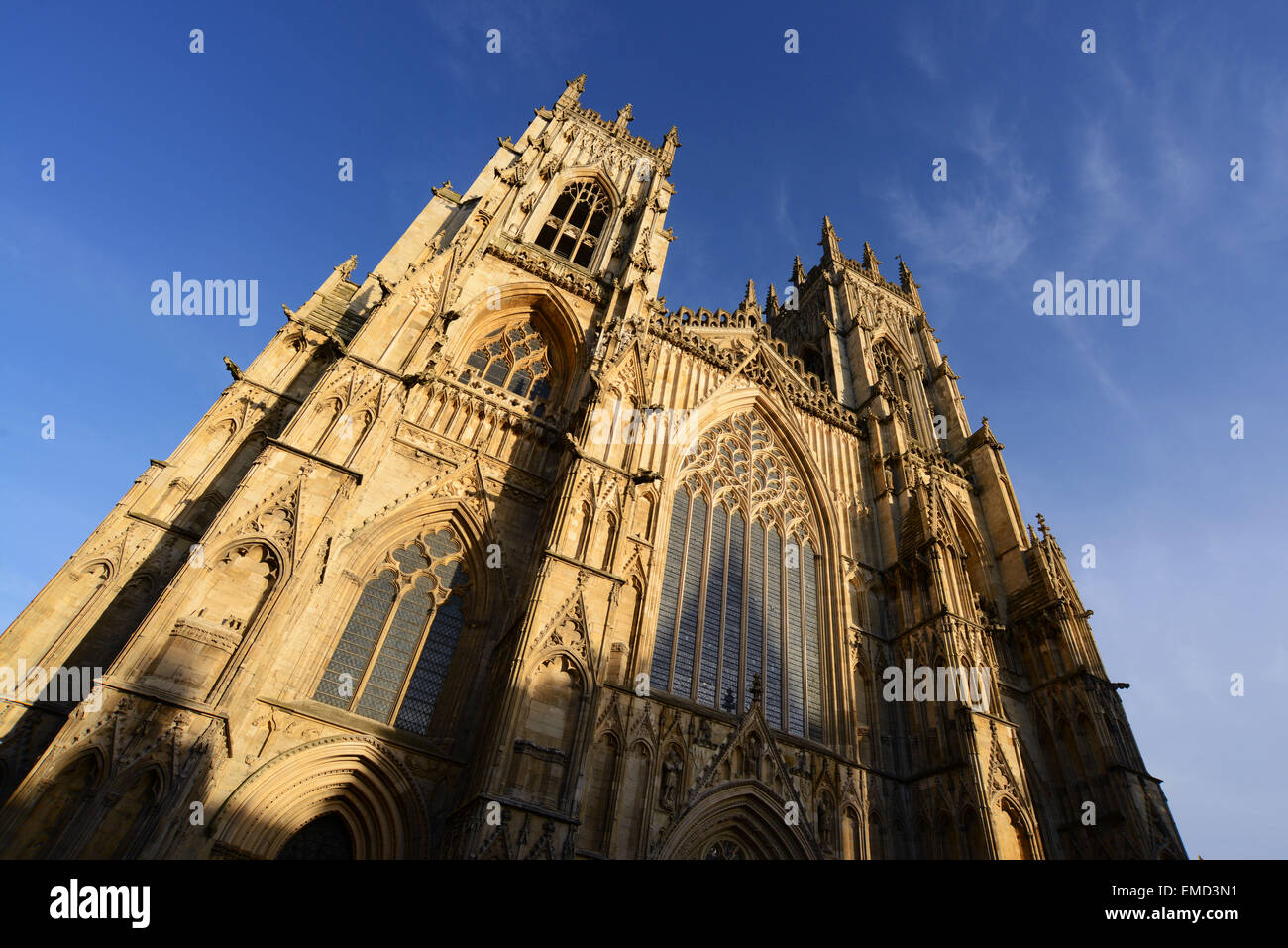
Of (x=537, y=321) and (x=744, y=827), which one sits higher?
(x=537, y=321)

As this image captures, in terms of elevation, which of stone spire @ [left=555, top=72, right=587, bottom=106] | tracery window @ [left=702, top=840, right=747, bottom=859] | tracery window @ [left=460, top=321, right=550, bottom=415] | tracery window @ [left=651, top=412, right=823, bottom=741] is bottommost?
tracery window @ [left=702, top=840, right=747, bottom=859]

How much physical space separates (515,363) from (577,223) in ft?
30.1

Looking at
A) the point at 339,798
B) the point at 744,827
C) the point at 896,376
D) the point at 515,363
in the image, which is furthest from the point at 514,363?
the point at 896,376

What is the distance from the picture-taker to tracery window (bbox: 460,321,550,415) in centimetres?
1867

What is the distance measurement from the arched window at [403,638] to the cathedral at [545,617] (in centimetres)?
6

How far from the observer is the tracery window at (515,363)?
735 inches

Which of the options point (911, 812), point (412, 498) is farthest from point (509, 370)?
point (911, 812)

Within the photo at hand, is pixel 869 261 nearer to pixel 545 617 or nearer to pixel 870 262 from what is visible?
pixel 870 262

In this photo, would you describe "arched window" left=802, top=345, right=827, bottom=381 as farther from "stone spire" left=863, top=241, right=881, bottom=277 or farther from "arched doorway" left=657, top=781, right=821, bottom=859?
"arched doorway" left=657, top=781, right=821, bottom=859

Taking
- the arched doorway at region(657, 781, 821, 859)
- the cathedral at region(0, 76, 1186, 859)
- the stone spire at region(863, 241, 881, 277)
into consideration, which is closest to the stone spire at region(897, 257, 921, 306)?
the stone spire at region(863, 241, 881, 277)

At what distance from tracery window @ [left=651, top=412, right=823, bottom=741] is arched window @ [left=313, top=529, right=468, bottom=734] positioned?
14.8ft

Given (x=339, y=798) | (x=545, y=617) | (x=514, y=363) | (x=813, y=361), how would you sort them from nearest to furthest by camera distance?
(x=339, y=798) < (x=545, y=617) < (x=514, y=363) < (x=813, y=361)

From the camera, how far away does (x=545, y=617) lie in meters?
12.2

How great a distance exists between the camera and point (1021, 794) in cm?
1470
